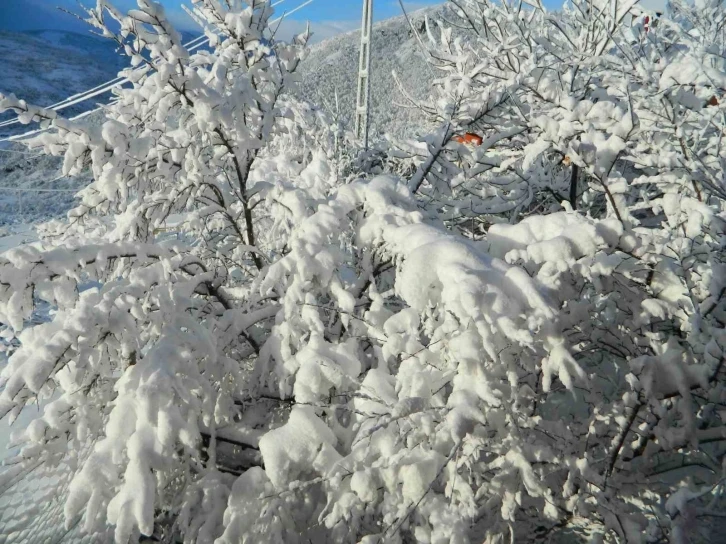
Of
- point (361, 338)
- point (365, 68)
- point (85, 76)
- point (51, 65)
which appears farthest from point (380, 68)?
point (361, 338)

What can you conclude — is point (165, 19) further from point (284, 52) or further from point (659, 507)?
point (659, 507)

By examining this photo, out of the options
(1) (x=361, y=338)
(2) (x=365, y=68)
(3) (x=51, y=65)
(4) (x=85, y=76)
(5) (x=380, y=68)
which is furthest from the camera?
(5) (x=380, y=68)

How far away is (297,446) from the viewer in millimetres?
1811

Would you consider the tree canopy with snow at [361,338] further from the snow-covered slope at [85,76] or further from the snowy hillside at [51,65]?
the snowy hillside at [51,65]

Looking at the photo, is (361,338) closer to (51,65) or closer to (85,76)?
(85,76)

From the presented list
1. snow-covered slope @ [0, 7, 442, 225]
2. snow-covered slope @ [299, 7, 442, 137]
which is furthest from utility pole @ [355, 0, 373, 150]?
snow-covered slope @ [299, 7, 442, 137]

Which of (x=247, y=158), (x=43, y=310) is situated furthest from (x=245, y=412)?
(x=43, y=310)

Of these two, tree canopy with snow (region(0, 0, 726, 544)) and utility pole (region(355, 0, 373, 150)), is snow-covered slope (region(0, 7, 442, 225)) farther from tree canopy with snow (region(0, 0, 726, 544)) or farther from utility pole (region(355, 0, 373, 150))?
tree canopy with snow (region(0, 0, 726, 544))

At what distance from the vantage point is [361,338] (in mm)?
2137

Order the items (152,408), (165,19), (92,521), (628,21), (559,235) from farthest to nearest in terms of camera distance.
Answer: (628,21) → (165,19) → (559,235) → (152,408) → (92,521)

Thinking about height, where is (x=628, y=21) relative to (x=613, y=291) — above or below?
above

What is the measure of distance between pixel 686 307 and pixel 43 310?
807 centimetres

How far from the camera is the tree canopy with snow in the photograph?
1.57 meters

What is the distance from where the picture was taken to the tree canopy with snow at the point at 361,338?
5.16 feet
